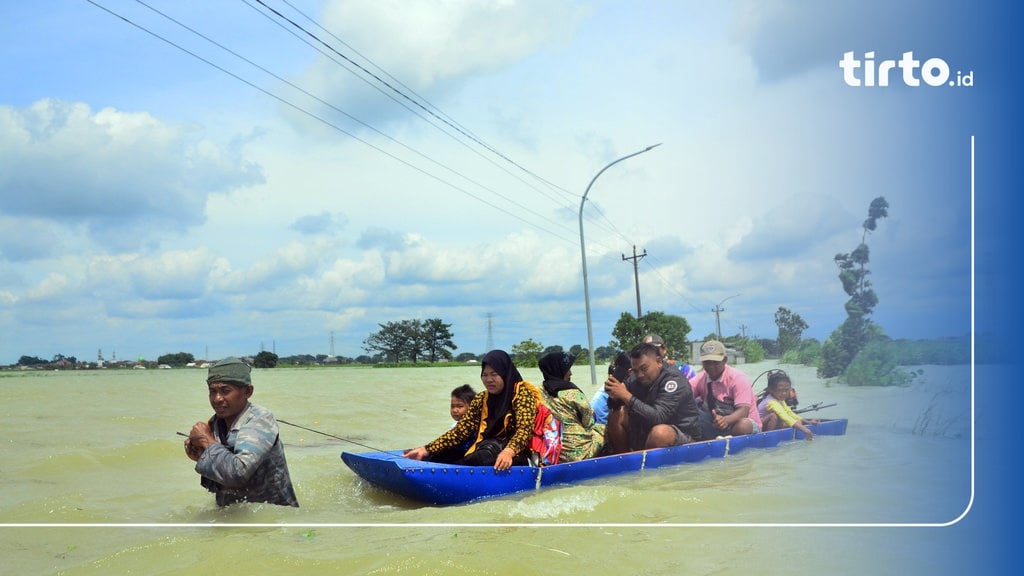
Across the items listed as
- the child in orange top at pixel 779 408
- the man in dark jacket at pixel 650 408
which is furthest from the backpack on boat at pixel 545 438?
the child in orange top at pixel 779 408

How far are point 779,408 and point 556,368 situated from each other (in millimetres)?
3732

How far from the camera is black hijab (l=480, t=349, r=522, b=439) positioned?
20.2 ft

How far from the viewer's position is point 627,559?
4293 mm

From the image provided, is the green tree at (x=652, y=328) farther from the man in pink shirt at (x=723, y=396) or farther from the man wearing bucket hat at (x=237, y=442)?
the man wearing bucket hat at (x=237, y=442)

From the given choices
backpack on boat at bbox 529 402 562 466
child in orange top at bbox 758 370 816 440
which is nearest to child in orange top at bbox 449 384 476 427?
backpack on boat at bbox 529 402 562 466

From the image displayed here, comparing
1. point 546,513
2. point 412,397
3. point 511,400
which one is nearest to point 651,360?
point 511,400

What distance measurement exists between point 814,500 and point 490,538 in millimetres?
2889

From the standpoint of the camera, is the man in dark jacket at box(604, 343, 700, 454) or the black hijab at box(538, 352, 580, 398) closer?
the black hijab at box(538, 352, 580, 398)

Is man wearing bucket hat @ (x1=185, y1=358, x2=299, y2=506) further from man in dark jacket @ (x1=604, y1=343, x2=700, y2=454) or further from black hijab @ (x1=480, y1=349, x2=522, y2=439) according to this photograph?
man in dark jacket @ (x1=604, y1=343, x2=700, y2=454)

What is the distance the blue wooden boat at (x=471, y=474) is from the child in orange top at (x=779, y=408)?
228cm

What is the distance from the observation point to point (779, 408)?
9.30m

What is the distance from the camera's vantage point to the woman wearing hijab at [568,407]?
267 inches

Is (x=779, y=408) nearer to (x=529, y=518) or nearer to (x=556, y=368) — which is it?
(x=556, y=368)

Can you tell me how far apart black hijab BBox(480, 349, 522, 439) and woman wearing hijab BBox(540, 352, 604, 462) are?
1.88 feet
